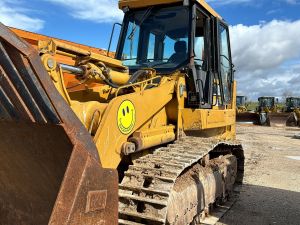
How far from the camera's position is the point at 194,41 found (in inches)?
215

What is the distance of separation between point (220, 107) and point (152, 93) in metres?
2.31

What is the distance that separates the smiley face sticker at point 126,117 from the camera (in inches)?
148

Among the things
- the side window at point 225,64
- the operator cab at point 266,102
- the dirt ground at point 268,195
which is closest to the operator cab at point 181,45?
the side window at point 225,64

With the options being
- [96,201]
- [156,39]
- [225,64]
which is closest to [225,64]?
[225,64]

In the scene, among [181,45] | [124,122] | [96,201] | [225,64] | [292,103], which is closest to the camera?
[96,201]

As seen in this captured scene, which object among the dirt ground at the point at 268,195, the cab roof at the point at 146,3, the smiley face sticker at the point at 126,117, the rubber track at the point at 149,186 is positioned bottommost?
the dirt ground at the point at 268,195

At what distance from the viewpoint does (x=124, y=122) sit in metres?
3.85

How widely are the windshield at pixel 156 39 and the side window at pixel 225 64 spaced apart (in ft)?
3.48

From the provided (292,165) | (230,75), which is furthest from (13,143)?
(292,165)

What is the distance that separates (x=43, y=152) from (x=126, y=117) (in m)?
1.11

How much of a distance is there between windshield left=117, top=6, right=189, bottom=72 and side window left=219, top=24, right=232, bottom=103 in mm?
1060

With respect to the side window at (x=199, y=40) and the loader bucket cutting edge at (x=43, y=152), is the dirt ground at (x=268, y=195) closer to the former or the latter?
the side window at (x=199, y=40)

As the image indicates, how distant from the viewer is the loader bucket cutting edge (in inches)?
102

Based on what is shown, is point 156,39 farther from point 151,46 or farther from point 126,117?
point 126,117
